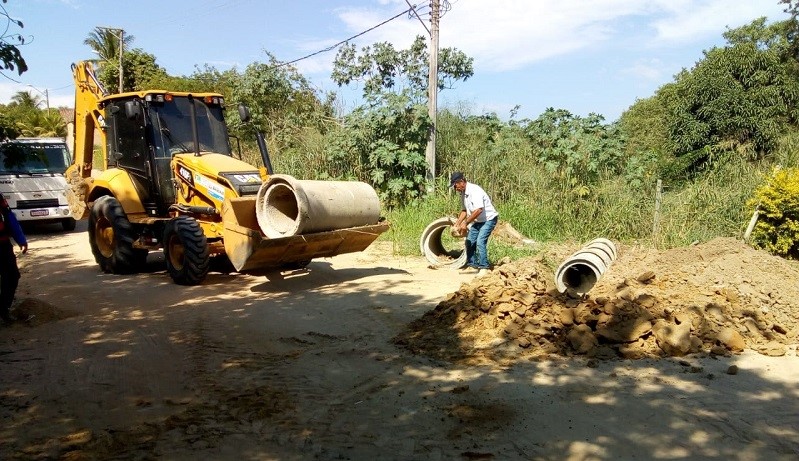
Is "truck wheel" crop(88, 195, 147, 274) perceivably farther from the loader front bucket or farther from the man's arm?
the man's arm

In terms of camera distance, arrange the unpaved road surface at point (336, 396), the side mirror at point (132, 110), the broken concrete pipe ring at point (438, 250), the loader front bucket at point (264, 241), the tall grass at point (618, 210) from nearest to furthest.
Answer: the unpaved road surface at point (336, 396) → the loader front bucket at point (264, 241) → the side mirror at point (132, 110) → the broken concrete pipe ring at point (438, 250) → the tall grass at point (618, 210)

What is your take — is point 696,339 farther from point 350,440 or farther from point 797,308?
point 350,440

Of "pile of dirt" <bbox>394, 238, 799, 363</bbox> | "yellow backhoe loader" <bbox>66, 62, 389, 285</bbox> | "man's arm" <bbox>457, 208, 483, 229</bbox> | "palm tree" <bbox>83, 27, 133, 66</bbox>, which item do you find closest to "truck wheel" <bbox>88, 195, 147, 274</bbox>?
"yellow backhoe loader" <bbox>66, 62, 389, 285</bbox>

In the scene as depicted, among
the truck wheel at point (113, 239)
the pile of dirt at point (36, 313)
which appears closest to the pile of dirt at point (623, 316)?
the pile of dirt at point (36, 313)

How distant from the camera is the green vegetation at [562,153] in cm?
1111

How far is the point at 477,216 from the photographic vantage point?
30.7 feet

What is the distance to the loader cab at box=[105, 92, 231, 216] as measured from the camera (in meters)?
9.17

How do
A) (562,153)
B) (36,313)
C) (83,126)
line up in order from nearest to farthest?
(36,313) → (83,126) → (562,153)

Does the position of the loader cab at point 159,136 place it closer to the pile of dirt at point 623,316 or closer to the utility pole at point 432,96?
the pile of dirt at point 623,316

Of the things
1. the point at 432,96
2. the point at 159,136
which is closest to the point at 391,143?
the point at 432,96

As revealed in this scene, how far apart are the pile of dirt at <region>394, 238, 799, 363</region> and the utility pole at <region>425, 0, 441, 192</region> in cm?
788

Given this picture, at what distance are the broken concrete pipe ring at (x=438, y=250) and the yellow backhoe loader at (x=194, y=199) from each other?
5.37ft

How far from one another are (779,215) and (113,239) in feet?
34.7

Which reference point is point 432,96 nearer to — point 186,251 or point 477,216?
point 477,216
